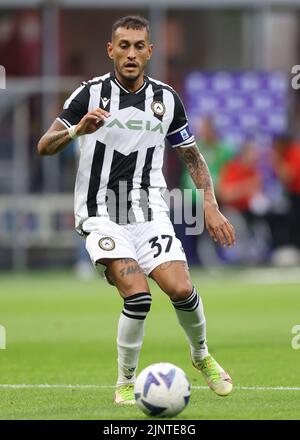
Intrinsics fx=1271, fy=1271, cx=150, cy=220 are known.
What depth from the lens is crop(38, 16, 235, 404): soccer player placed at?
8.78 meters

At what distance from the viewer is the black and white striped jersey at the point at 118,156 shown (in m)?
9.05

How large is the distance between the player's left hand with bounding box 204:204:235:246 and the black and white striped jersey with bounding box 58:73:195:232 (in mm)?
377

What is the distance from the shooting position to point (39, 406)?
337 inches

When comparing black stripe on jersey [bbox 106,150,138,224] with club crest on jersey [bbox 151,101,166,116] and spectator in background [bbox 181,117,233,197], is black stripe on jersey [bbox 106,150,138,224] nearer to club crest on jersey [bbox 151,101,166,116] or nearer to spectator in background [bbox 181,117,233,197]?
club crest on jersey [bbox 151,101,166,116]

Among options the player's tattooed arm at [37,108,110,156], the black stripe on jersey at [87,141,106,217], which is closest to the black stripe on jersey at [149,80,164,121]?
the black stripe on jersey at [87,141,106,217]

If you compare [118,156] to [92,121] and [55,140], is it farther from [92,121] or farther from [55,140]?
[92,121]

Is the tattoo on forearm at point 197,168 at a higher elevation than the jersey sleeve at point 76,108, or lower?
lower

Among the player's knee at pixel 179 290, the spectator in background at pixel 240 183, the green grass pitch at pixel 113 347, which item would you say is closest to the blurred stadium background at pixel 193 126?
the spectator in background at pixel 240 183

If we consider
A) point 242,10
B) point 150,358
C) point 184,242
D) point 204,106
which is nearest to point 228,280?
point 184,242

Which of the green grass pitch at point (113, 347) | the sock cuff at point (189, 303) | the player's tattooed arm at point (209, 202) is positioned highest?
the player's tattooed arm at point (209, 202)

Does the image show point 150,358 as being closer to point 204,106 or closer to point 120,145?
point 120,145

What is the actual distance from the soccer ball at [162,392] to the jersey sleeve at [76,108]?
78.2 inches

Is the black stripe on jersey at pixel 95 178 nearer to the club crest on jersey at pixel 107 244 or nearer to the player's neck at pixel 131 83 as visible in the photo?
the club crest on jersey at pixel 107 244

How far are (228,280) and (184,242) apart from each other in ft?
11.5
